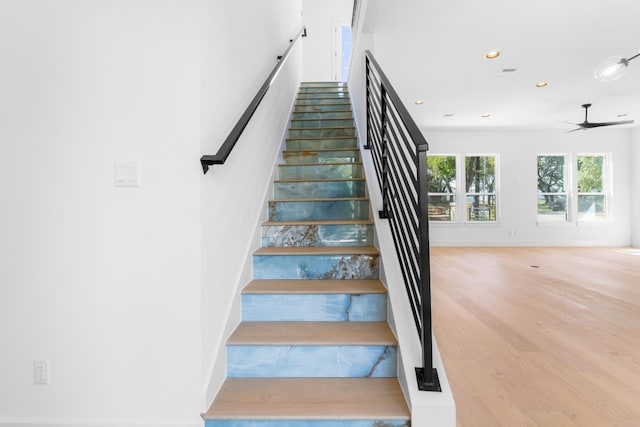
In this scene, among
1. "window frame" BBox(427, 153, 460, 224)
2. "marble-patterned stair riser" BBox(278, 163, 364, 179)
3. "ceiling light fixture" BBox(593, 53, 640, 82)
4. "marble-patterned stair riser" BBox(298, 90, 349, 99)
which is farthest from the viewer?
"window frame" BBox(427, 153, 460, 224)

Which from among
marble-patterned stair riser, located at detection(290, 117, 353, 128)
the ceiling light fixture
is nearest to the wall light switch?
marble-patterned stair riser, located at detection(290, 117, 353, 128)

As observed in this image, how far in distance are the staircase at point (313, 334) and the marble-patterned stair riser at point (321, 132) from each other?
4.93 ft

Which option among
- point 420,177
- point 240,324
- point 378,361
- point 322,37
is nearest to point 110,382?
point 240,324

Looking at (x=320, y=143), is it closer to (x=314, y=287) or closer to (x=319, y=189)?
(x=319, y=189)

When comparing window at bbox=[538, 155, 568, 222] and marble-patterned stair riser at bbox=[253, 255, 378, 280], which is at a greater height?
A: window at bbox=[538, 155, 568, 222]

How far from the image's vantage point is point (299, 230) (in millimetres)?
2180

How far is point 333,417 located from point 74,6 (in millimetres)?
1943

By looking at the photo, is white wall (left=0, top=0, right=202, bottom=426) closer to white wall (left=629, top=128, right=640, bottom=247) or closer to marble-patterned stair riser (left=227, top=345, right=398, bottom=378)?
marble-patterned stair riser (left=227, top=345, right=398, bottom=378)

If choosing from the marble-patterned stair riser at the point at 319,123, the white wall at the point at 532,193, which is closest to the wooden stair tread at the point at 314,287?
the marble-patterned stair riser at the point at 319,123

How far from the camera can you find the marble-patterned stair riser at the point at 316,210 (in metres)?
2.39

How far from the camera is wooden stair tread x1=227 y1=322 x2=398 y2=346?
142cm

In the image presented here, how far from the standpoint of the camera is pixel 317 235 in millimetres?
2164

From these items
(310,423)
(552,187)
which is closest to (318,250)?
(310,423)

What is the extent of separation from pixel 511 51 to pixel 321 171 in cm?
263
